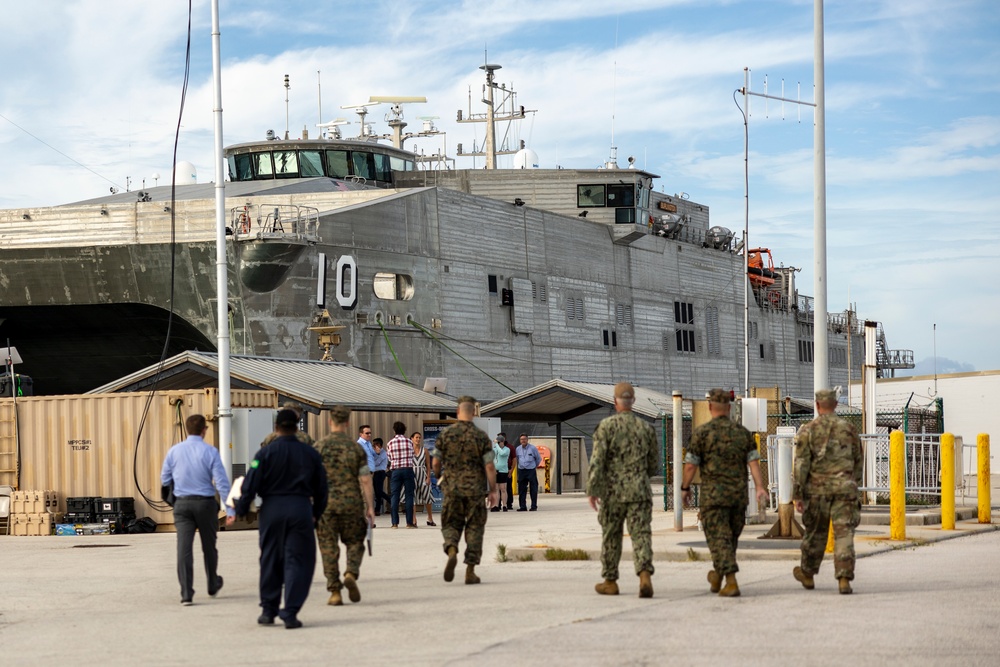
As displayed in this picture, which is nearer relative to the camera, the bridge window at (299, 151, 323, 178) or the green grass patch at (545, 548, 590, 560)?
the green grass patch at (545, 548, 590, 560)

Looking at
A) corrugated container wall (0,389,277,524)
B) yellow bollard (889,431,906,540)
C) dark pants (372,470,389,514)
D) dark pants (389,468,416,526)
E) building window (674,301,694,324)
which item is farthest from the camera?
building window (674,301,694,324)

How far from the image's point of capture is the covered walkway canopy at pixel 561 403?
29.0 m

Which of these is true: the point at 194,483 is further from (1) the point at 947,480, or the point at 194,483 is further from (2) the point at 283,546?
(1) the point at 947,480

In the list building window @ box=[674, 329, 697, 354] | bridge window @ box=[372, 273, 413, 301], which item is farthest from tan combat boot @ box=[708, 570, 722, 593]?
building window @ box=[674, 329, 697, 354]

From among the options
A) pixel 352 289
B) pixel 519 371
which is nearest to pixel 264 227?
pixel 352 289

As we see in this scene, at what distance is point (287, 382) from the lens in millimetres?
23547

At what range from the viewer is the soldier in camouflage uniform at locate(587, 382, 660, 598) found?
34.1 ft

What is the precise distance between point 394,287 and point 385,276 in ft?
1.49

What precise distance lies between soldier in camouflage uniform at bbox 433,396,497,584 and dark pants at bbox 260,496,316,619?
99.9 inches

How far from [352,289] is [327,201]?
4610 mm

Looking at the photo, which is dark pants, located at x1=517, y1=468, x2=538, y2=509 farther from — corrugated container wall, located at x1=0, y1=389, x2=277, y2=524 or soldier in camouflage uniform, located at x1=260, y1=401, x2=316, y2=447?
soldier in camouflage uniform, located at x1=260, y1=401, x2=316, y2=447

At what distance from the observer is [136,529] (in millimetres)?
21359

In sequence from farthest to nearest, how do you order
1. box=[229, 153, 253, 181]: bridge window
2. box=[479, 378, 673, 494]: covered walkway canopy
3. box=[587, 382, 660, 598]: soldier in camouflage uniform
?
box=[229, 153, 253, 181]: bridge window → box=[479, 378, 673, 494]: covered walkway canopy → box=[587, 382, 660, 598]: soldier in camouflage uniform

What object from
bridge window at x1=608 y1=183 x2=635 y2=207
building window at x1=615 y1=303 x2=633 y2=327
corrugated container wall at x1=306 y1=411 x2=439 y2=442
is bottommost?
corrugated container wall at x1=306 y1=411 x2=439 y2=442
